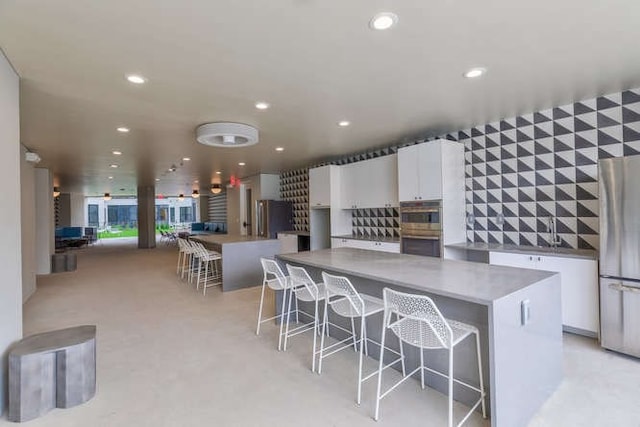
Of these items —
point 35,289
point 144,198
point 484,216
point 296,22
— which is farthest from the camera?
point 144,198

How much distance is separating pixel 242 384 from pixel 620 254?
3561 mm

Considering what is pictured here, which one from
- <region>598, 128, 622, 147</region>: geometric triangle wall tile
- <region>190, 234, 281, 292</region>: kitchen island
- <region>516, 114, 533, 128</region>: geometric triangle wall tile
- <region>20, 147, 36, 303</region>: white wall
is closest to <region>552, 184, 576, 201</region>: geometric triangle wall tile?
<region>598, 128, 622, 147</region>: geometric triangle wall tile

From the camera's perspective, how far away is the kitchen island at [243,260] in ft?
18.0

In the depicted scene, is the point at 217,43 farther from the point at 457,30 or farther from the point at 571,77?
the point at 571,77

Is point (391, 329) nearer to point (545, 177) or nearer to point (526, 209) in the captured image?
point (526, 209)

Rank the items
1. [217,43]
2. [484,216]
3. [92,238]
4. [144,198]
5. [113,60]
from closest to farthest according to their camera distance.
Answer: [217,43] < [113,60] < [484,216] < [144,198] < [92,238]

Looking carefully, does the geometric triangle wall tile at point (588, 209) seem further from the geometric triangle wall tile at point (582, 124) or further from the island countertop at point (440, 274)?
the island countertop at point (440, 274)

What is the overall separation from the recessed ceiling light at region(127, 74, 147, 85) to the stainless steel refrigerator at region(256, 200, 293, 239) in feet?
18.3

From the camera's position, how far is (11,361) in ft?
6.77

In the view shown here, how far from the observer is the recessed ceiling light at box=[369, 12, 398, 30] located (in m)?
1.91

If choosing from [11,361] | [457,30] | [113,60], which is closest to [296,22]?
[457,30]

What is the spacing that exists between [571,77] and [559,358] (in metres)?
2.51

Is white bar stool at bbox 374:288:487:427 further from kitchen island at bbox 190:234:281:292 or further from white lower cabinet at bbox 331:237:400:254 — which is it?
kitchen island at bbox 190:234:281:292

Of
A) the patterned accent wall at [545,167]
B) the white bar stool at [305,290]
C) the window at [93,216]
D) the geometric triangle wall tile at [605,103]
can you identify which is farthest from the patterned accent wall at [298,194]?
the window at [93,216]
